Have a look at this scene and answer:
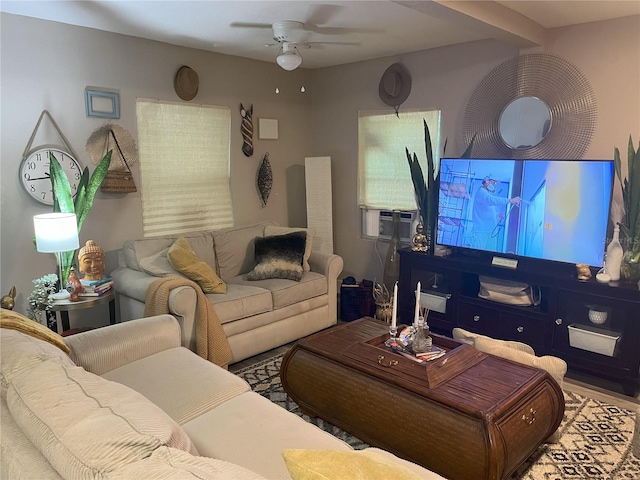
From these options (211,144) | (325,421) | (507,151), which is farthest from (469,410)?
(211,144)

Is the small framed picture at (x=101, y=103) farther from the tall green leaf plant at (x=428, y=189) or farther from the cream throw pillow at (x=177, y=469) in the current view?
the cream throw pillow at (x=177, y=469)

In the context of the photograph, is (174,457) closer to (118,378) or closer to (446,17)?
(118,378)

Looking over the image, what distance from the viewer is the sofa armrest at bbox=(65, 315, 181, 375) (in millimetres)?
2299

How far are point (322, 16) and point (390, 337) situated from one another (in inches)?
86.5

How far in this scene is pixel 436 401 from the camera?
6.77ft

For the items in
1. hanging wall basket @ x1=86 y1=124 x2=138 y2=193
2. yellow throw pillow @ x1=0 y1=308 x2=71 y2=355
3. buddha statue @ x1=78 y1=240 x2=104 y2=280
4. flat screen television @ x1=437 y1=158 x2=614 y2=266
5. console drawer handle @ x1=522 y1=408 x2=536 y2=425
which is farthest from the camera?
hanging wall basket @ x1=86 y1=124 x2=138 y2=193

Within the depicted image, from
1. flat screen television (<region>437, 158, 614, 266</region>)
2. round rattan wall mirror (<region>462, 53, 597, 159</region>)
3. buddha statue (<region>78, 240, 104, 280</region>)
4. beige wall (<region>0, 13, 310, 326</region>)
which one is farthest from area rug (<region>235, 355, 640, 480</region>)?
beige wall (<region>0, 13, 310, 326</region>)

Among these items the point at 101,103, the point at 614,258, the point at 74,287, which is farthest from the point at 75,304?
the point at 614,258

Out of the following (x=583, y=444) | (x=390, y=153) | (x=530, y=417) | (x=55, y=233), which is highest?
(x=390, y=153)

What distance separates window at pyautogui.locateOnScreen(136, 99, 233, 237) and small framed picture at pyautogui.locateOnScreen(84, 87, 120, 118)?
191mm

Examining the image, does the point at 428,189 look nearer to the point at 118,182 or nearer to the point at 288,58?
the point at 288,58

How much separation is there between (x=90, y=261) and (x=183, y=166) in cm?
129

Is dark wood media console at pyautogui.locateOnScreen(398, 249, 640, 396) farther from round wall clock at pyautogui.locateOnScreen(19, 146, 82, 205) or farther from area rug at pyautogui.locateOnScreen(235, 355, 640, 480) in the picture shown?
round wall clock at pyautogui.locateOnScreen(19, 146, 82, 205)

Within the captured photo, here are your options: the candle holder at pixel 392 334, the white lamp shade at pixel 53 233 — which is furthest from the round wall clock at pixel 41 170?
the candle holder at pixel 392 334
